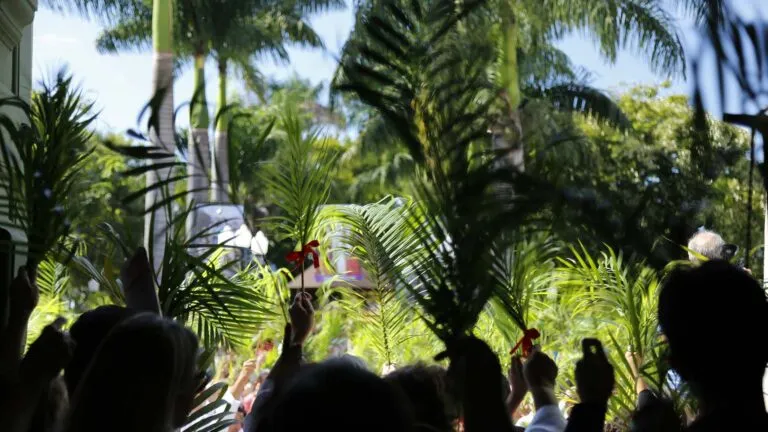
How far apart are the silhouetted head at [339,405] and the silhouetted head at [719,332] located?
0.69m

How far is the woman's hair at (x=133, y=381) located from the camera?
1.64 meters

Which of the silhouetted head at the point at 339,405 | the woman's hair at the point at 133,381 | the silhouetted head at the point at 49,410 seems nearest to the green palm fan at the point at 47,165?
the silhouetted head at the point at 49,410

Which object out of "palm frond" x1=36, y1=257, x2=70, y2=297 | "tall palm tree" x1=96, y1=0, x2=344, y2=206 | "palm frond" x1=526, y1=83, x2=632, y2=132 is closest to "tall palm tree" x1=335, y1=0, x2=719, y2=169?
"palm frond" x1=526, y1=83, x2=632, y2=132

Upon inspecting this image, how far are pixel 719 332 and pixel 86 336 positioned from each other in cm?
132

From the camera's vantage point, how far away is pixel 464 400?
5.90 feet

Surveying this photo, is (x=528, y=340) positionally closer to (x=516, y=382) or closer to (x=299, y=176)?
(x=516, y=382)

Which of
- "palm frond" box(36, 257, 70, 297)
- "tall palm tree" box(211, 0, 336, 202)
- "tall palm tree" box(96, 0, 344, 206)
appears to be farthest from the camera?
"tall palm tree" box(211, 0, 336, 202)

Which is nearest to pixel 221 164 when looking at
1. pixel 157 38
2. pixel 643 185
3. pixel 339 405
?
pixel 643 185

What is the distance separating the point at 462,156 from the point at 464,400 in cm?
57

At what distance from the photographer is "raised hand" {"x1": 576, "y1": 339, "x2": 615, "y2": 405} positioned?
182 cm

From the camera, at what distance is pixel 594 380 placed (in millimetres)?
1831

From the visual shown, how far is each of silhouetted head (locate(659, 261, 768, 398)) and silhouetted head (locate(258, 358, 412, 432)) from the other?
2.25 feet

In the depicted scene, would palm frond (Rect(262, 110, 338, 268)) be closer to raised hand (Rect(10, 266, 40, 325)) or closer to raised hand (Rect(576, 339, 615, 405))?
raised hand (Rect(10, 266, 40, 325))

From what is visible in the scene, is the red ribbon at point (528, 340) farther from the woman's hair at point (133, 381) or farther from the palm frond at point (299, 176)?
the palm frond at point (299, 176)
